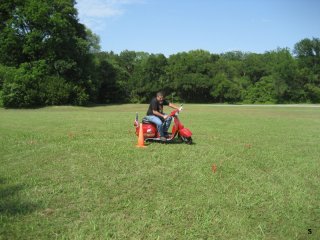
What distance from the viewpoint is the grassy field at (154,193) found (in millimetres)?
5023

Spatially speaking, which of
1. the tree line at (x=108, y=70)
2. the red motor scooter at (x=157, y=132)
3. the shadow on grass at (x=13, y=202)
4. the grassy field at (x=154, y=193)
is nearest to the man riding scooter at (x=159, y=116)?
the red motor scooter at (x=157, y=132)

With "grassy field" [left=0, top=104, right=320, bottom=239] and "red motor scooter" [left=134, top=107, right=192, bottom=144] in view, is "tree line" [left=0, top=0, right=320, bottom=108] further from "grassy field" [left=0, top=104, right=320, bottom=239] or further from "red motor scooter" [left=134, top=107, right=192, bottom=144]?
"grassy field" [left=0, top=104, right=320, bottom=239]

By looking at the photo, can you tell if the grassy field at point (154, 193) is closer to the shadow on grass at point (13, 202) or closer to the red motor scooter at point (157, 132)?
the shadow on grass at point (13, 202)

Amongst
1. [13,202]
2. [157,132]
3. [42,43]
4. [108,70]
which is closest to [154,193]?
[13,202]

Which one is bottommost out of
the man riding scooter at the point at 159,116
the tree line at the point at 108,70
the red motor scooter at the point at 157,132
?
the red motor scooter at the point at 157,132

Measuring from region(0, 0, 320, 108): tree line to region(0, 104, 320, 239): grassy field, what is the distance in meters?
35.3

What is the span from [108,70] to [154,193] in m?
61.6

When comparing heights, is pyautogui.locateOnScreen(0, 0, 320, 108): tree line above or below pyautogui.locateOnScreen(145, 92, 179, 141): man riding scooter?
above

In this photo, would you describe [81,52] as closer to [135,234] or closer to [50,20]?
[50,20]

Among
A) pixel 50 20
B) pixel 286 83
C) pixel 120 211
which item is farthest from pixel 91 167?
pixel 286 83

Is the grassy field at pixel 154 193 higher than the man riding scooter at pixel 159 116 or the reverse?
the reverse

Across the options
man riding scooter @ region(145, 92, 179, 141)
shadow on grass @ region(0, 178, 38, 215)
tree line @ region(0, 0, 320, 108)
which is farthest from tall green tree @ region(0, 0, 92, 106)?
shadow on grass @ region(0, 178, 38, 215)

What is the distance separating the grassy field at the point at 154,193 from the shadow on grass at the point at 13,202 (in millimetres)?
15

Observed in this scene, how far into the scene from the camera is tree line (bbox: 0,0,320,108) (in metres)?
42.3
